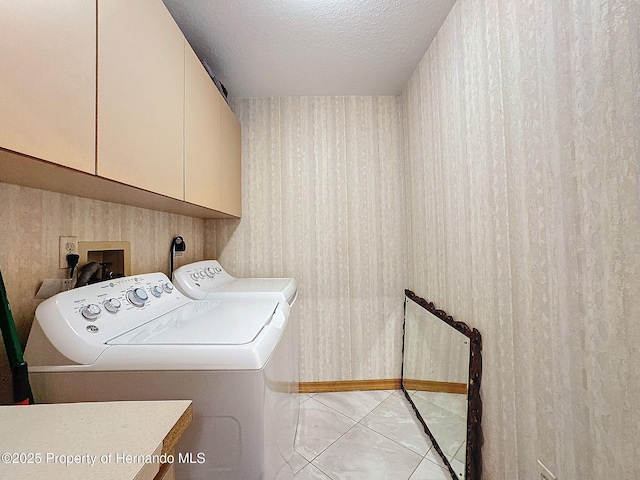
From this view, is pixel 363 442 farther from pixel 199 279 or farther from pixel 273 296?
pixel 199 279

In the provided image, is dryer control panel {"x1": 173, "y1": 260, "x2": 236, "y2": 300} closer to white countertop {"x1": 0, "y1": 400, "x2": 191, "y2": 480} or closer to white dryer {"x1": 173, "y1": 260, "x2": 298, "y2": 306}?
white dryer {"x1": 173, "y1": 260, "x2": 298, "y2": 306}

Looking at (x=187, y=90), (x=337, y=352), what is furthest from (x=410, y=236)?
(x=187, y=90)

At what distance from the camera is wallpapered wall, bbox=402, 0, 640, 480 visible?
656mm

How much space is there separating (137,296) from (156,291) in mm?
132

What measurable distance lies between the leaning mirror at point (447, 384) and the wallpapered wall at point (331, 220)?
1.22 ft

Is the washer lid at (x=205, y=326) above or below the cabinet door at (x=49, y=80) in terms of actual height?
below

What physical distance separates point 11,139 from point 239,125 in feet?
5.99

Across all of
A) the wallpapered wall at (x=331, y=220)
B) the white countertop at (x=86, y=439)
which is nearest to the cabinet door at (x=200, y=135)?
the wallpapered wall at (x=331, y=220)

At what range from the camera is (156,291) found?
1.28m

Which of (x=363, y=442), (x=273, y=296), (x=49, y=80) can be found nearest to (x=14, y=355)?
(x=49, y=80)

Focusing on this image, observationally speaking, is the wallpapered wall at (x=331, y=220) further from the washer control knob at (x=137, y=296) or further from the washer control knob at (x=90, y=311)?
the washer control knob at (x=90, y=311)

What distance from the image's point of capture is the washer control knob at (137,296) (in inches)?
44.1

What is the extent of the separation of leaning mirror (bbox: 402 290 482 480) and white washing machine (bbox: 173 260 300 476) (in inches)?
31.7

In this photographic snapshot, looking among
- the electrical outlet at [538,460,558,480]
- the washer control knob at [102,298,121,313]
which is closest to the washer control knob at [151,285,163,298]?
the washer control knob at [102,298,121,313]
